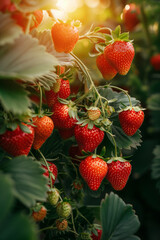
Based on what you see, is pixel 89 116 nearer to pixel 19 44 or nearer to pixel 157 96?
pixel 19 44

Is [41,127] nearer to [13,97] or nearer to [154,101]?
[13,97]

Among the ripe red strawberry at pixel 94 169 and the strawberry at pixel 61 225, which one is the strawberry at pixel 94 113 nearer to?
the ripe red strawberry at pixel 94 169

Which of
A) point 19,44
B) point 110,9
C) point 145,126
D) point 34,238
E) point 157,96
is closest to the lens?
point 34,238

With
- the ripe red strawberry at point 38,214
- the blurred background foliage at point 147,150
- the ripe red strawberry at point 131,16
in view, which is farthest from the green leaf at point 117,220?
the ripe red strawberry at point 131,16

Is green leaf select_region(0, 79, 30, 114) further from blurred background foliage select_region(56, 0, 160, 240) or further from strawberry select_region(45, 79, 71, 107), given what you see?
blurred background foliage select_region(56, 0, 160, 240)

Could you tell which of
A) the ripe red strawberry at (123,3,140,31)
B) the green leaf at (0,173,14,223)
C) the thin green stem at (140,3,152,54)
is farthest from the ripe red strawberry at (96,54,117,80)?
the thin green stem at (140,3,152,54)

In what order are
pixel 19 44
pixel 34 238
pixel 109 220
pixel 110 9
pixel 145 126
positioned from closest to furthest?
pixel 34 238 < pixel 19 44 < pixel 109 220 < pixel 145 126 < pixel 110 9

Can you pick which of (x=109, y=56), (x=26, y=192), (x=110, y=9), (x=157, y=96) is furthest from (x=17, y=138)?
(x=110, y=9)
